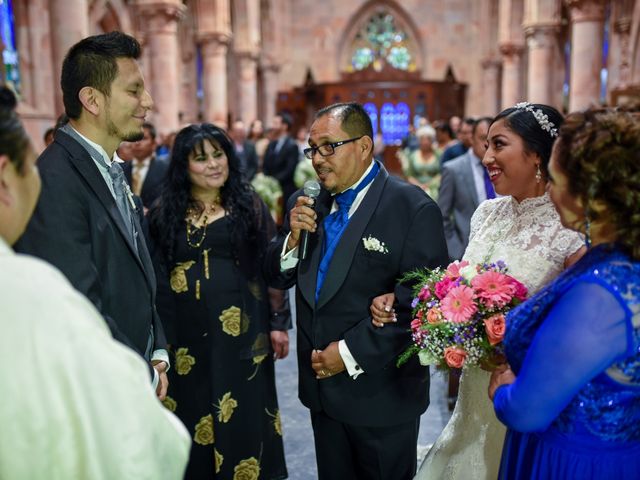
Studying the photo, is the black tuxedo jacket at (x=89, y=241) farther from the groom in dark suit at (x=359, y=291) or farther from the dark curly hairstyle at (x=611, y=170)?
the dark curly hairstyle at (x=611, y=170)

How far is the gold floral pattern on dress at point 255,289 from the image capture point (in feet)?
10.5

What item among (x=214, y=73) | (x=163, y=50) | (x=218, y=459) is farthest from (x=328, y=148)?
(x=214, y=73)

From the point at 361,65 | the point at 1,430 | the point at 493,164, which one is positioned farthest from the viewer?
the point at 361,65

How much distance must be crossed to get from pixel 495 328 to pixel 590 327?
518 mm

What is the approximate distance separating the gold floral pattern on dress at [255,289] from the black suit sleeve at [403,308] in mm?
893

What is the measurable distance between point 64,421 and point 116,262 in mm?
997

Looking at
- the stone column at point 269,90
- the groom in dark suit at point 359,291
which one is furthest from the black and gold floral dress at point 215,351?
the stone column at point 269,90

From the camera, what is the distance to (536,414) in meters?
1.56

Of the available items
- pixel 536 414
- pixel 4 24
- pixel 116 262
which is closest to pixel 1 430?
pixel 116 262

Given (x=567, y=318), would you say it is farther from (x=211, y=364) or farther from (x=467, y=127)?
(x=467, y=127)

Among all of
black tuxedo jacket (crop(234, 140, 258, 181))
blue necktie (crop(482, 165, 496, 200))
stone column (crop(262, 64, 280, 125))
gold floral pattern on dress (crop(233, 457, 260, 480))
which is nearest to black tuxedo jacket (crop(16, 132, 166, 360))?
gold floral pattern on dress (crop(233, 457, 260, 480))

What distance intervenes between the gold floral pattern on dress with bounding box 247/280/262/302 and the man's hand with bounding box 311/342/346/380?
795 mm

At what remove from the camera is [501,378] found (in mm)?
1796

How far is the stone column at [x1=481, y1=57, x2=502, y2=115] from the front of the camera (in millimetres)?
22844
